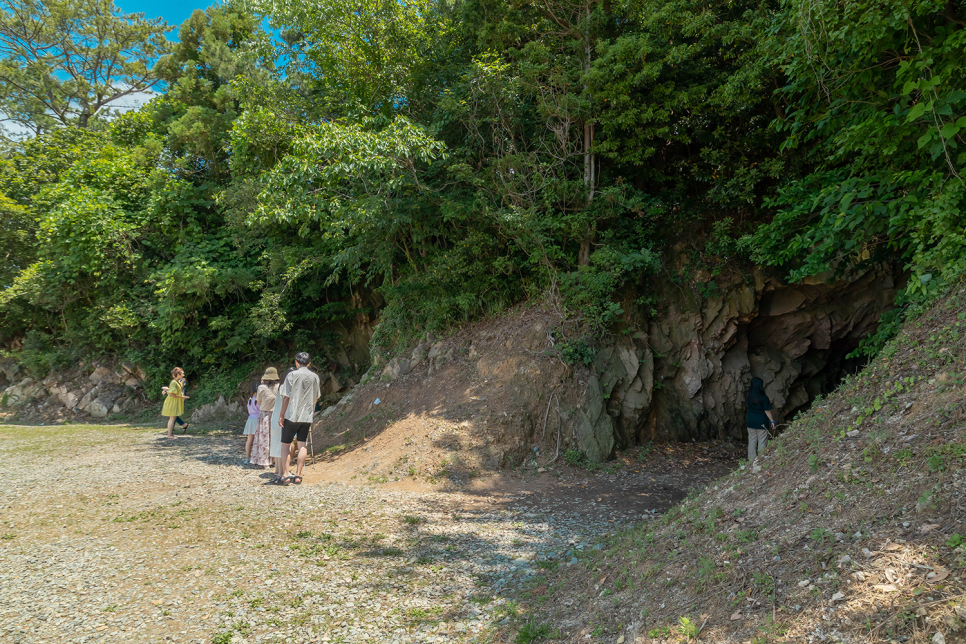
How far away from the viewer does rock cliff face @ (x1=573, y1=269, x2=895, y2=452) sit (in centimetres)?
973

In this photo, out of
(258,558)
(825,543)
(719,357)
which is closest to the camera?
(825,543)

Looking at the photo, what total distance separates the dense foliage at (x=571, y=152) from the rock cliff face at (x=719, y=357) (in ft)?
2.75

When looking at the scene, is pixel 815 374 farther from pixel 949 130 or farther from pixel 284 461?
pixel 284 461

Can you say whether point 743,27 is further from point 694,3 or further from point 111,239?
point 111,239

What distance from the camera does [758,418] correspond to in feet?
28.0

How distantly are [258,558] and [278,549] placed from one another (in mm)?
243

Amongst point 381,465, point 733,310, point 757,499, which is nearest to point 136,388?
point 381,465

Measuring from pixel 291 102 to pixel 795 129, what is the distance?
396 inches

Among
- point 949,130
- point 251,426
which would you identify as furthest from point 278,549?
point 949,130

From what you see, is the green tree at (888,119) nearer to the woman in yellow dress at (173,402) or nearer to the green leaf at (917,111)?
the green leaf at (917,111)

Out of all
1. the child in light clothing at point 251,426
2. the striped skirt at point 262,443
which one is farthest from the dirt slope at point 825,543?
the child in light clothing at point 251,426

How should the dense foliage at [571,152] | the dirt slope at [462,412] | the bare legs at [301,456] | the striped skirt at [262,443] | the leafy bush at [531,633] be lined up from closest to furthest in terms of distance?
the leafy bush at [531,633]
the dense foliage at [571,152]
the bare legs at [301,456]
the dirt slope at [462,412]
the striped skirt at [262,443]

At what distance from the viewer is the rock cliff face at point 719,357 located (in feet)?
31.9

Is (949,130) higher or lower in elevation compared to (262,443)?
higher
